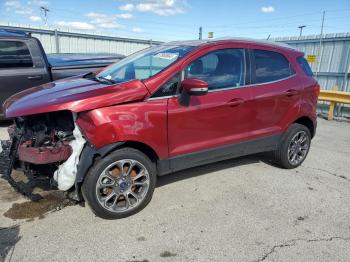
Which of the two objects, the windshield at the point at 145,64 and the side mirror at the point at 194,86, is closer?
the side mirror at the point at 194,86

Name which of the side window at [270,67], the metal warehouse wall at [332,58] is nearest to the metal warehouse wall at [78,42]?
the metal warehouse wall at [332,58]

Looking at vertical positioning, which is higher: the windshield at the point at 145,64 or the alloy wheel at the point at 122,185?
the windshield at the point at 145,64

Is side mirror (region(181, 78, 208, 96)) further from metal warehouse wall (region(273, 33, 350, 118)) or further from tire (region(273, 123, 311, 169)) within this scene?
metal warehouse wall (region(273, 33, 350, 118))

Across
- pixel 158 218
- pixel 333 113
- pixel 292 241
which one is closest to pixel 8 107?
pixel 158 218

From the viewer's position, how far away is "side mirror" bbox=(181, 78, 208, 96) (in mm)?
3143

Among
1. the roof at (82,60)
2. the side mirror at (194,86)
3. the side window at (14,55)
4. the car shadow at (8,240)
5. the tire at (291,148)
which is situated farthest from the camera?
the roof at (82,60)

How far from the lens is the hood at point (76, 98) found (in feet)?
9.45

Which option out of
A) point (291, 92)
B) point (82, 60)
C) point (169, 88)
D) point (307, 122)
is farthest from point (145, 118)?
point (82, 60)

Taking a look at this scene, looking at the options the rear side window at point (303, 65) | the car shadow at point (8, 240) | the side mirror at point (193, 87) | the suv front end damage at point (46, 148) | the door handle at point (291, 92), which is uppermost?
the rear side window at point (303, 65)

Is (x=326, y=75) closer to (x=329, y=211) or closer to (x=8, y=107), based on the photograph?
(x=329, y=211)

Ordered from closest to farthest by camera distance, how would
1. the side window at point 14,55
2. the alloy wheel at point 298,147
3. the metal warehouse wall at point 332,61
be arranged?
the alloy wheel at point 298,147, the side window at point 14,55, the metal warehouse wall at point 332,61

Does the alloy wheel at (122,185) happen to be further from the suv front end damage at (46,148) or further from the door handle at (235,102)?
the door handle at (235,102)

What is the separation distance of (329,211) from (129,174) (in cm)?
230

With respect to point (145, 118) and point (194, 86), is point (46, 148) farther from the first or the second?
point (194, 86)
